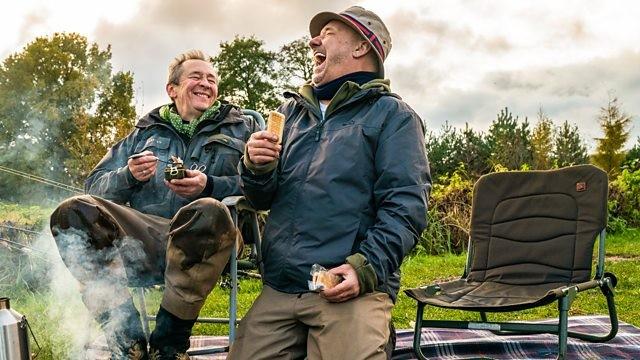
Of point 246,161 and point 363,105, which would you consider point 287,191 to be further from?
point 363,105

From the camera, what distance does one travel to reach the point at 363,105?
267cm

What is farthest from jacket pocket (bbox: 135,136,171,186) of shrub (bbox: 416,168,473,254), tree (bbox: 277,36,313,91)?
tree (bbox: 277,36,313,91)

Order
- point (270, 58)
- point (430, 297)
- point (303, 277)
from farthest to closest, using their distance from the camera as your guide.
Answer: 1. point (270, 58)
2. point (430, 297)
3. point (303, 277)

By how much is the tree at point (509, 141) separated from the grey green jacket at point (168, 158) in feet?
34.3

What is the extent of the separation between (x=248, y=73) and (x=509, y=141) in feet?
38.5

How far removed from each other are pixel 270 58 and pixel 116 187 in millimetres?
25265

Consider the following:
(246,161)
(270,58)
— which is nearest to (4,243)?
(246,161)

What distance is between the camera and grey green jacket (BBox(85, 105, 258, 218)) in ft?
9.92

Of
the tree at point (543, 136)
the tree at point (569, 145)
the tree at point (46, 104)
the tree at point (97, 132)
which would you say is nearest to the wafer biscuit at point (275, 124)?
the tree at point (46, 104)

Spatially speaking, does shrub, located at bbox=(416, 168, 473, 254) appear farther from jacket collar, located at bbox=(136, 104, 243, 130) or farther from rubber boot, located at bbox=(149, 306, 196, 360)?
rubber boot, located at bbox=(149, 306, 196, 360)

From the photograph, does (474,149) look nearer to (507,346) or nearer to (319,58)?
(507,346)

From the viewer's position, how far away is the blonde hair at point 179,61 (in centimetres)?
337

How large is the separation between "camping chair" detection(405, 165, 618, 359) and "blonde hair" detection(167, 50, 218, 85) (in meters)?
1.43

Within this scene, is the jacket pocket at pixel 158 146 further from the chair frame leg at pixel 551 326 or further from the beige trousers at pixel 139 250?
the chair frame leg at pixel 551 326
